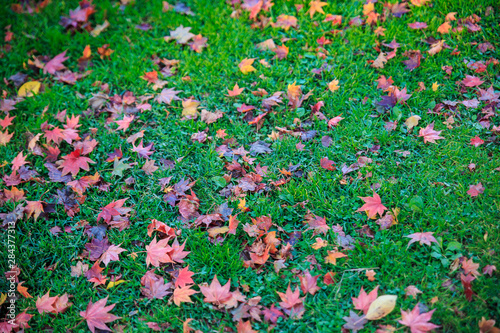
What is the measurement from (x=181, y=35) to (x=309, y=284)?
2.81 metres

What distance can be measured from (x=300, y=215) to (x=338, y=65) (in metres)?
1.56

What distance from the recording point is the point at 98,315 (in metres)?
2.13

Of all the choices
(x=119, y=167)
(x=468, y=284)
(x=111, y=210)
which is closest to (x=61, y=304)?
(x=111, y=210)

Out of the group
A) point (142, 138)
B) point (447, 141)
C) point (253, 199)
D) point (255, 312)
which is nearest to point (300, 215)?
point (253, 199)

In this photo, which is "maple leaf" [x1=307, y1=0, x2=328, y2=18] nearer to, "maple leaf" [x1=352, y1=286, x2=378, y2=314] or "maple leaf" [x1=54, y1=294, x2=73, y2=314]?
"maple leaf" [x1=352, y1=286, x2=378, y2=314]

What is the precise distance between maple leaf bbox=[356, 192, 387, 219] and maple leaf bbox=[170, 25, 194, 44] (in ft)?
8.01

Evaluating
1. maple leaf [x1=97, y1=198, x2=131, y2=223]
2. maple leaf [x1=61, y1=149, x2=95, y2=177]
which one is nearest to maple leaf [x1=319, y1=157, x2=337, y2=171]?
maple leaf [x1=97, y1=198, x2=131, y2=223]

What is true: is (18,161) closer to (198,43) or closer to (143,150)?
(143,150)

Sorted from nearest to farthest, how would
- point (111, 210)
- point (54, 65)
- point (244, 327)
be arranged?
1. point (244, 327)
2. point (111, 210)
3. point (54, 65)

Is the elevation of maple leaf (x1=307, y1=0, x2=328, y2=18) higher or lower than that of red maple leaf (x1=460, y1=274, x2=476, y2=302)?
higher

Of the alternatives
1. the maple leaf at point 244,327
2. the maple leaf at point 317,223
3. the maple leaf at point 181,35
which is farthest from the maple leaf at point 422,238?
the maple leaf at point 181,35

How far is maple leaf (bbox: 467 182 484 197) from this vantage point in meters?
2.38

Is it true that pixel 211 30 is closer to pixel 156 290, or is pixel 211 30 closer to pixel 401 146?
pixel 401 146

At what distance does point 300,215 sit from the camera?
2484 mm
